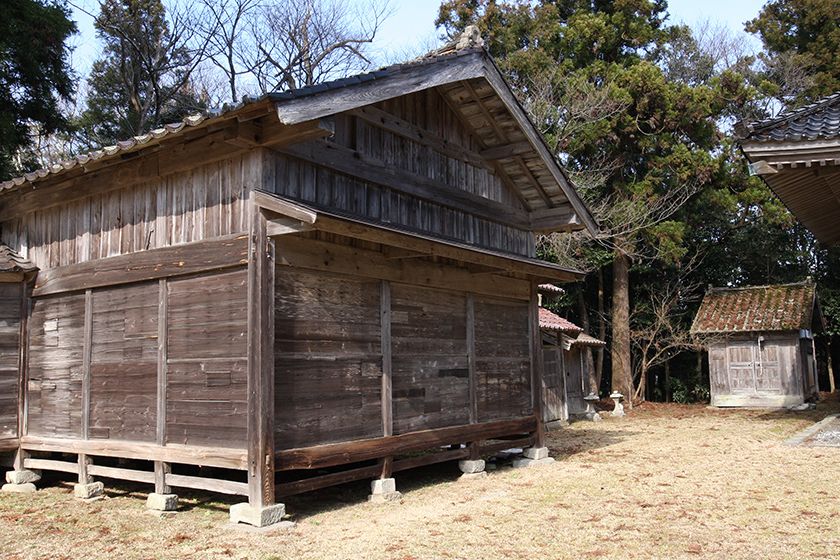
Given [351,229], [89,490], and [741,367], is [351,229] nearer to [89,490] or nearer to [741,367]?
[89,490]

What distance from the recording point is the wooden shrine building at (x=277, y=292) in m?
8.17

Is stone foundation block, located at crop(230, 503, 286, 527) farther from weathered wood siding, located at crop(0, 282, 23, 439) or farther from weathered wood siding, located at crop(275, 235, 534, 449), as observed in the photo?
weathered wood siding, located at crop(0, 282, 23, 439)

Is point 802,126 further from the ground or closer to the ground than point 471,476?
further from the ground

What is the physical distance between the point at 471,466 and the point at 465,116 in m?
5.58

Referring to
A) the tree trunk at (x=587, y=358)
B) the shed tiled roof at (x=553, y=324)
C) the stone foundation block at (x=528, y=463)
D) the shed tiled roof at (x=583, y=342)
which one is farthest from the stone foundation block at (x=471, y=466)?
the tree trunk at (x=587, y=358)

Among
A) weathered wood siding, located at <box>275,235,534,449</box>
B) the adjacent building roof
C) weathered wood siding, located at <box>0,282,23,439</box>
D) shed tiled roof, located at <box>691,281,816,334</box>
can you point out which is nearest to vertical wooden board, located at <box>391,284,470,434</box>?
weathered wood siding, located at <box>275,235,534,449</box>

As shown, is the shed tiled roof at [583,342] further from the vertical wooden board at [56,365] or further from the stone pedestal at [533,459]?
Result: the vertical wooden board at [56,365]

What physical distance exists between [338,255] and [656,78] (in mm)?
19789

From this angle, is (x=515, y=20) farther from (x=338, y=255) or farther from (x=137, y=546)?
(x=137, y=546)

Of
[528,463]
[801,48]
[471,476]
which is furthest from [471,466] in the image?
→ [801,48]

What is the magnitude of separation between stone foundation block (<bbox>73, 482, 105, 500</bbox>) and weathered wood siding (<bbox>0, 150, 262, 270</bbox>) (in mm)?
3072

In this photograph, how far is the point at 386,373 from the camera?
9.62m

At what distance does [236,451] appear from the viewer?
A: 8047 mm

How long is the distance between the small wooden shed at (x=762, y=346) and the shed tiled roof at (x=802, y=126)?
15.5 m
